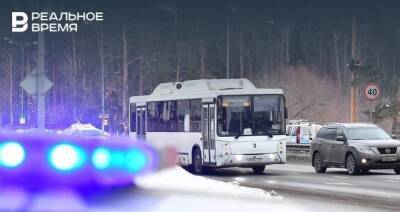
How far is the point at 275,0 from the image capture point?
88062 millimetres

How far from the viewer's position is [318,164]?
2281cm

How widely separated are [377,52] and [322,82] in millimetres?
23184

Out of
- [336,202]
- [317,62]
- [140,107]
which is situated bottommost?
[336,202]

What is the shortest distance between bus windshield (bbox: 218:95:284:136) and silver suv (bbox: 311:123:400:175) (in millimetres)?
1709

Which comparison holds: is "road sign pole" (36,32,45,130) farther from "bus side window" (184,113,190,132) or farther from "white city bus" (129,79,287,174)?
"bus side window" (184,113,190,132)

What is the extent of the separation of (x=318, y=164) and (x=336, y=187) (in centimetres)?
651

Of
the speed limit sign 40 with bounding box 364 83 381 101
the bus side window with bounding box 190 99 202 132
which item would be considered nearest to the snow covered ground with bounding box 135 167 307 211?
the bus side window with bounding box 190 99 202 132

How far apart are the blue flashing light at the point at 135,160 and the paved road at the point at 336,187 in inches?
409

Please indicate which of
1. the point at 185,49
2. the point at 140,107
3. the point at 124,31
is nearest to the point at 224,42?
the point at 185,49

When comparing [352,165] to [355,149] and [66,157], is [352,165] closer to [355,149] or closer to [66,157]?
[355,149]

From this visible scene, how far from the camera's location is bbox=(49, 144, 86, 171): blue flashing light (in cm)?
196

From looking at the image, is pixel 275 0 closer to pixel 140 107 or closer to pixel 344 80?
pixel 344 80

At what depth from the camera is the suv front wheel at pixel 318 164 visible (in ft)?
74.3

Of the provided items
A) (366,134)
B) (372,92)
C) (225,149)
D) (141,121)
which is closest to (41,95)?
(225,149)
